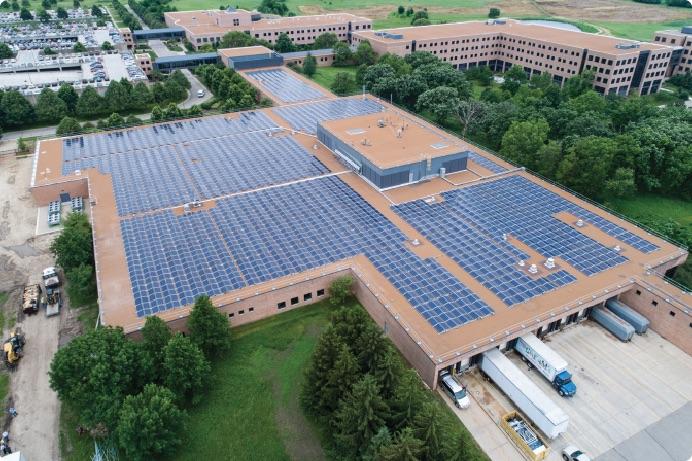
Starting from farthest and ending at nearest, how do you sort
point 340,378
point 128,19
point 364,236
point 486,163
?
point 128,19 → point 486,163 → point 364,236 → point 340,378

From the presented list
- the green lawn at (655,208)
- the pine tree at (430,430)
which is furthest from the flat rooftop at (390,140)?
the pine tree at (430,430)

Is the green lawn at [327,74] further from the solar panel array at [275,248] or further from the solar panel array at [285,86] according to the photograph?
the solar panel array at [275,248]

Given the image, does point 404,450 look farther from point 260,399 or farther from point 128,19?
point 128,19

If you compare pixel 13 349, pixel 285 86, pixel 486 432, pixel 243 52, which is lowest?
pixel 486 432

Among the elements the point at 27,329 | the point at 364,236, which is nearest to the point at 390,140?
the point at 364,236

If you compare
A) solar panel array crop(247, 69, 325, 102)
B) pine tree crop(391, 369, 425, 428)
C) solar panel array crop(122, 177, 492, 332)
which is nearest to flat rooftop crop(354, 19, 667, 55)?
solar panel array crop(247, 69, 325, 102)
